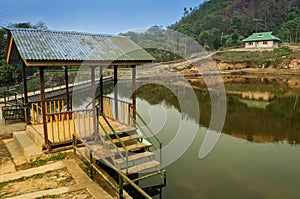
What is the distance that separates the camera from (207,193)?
5527mm

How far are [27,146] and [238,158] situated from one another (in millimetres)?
5929

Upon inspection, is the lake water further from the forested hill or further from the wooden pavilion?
the forested hill

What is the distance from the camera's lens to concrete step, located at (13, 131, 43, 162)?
5.41 metres

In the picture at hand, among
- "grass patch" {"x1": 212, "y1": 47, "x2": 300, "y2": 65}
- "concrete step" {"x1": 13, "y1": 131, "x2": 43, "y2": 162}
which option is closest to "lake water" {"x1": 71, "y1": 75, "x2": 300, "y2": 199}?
"concrete step" {"x1": 13, "y1": 131, "x2": 43, "y2": 162}

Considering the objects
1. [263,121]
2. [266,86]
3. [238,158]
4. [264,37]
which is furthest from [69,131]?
[264,37]

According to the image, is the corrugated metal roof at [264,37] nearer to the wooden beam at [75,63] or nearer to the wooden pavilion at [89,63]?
the wooden pavilion at [89,63]

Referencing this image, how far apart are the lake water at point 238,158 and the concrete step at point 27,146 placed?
251 cm

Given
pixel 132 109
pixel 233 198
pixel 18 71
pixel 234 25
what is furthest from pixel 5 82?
pixel 234 25

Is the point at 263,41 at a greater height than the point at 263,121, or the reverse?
the point at 263,41

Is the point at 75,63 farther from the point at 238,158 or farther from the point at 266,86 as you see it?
the point at 266,86

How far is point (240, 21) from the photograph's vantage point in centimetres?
6738

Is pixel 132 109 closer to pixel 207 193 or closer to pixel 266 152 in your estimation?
pixel 207 193

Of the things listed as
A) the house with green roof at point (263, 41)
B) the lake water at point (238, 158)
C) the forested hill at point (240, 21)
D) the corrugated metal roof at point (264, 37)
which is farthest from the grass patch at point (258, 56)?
the lake water at point (238, 158)

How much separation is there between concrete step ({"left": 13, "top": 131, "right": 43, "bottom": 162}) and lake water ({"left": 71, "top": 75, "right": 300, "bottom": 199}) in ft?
8.23
